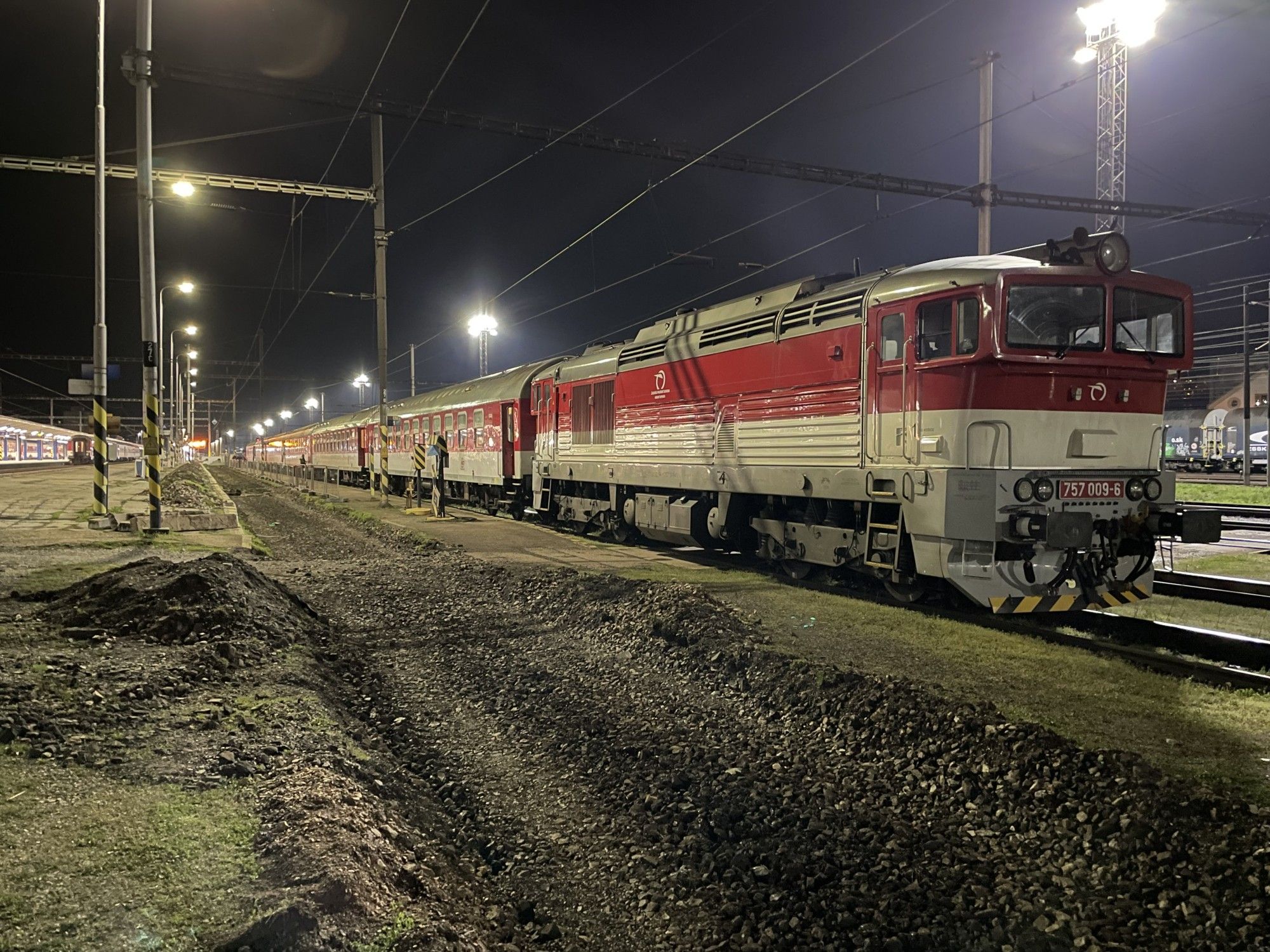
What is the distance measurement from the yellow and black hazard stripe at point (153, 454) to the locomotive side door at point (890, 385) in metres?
13.2

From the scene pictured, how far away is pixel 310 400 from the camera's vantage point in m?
102

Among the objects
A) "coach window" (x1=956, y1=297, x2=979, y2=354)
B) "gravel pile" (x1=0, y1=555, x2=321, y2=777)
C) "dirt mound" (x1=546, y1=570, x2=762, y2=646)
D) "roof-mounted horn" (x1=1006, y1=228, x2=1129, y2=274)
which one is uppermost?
"roof-mounted horn" (x1=1006, y1=228, x2=1129, y2=274)

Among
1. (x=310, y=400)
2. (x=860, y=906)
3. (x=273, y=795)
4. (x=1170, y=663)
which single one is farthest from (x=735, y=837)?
(x=310, y=400)

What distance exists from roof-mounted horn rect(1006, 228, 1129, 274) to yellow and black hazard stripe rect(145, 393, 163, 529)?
49.6 feet

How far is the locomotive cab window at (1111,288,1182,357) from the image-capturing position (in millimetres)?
8789

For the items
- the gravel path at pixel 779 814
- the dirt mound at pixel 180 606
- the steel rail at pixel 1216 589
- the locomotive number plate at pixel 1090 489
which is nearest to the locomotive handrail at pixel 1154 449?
the locomotive number plate at pixel 1090 489

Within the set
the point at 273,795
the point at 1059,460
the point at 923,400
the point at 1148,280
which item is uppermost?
the point at 1148,280

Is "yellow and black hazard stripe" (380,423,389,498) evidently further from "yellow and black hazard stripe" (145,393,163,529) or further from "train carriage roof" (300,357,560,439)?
"yellow and black hazard stripe" (145,393,163,529)

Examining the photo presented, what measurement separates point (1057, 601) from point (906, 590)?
187 centimetres

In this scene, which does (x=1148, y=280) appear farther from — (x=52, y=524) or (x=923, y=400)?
(x=52, y=524)

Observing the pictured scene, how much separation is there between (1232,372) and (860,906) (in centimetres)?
8042

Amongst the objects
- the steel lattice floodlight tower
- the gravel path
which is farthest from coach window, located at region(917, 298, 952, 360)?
the steel lattice floodlight tower

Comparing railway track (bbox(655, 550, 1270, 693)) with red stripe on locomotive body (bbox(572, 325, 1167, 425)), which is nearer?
railway track (bbox(655, 550, 1270, 693))

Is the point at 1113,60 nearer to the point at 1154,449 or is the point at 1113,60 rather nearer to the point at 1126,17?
the point at 1126,17
